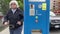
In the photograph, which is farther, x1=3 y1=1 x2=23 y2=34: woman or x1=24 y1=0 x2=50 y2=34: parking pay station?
x1=24 y1=0 x2=50 y2=34: parking pay station

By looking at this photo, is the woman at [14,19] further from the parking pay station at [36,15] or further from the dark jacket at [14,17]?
the parking pay station at [36,15]

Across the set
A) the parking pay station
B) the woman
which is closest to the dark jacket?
the woman

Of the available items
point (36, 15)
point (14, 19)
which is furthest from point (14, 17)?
point (36, 15)

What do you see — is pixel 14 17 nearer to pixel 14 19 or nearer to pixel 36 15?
pixel 14 19

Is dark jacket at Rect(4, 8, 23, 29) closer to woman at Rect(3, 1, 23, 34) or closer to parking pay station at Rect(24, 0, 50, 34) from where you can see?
woman at Rect(3, 1, 23, 34)

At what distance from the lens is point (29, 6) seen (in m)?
7.09

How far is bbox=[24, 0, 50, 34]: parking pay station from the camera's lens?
23.1 ft

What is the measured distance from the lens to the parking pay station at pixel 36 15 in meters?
7.04

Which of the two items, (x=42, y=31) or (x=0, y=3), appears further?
(x=0, y=3)

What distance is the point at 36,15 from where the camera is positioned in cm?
707

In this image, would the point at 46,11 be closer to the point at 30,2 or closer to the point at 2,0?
the point at 30,2

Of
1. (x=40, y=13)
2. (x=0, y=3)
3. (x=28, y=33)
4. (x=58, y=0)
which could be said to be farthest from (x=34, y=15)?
(x=0, y=3)

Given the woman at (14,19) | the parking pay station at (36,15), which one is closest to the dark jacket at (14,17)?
the woman at (14,19)

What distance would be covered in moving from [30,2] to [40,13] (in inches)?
19.6
